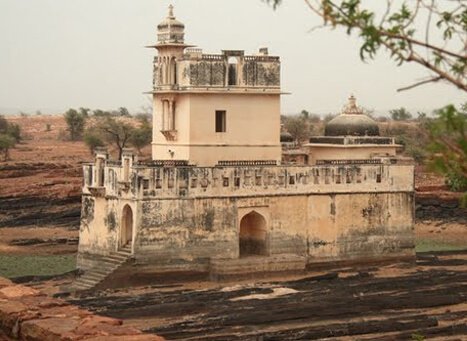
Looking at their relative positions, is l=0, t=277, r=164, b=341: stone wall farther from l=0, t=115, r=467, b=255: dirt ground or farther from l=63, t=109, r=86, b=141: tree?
l=63, t=109, r=86, b=141: tree

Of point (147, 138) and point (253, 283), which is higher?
point (147, 138)

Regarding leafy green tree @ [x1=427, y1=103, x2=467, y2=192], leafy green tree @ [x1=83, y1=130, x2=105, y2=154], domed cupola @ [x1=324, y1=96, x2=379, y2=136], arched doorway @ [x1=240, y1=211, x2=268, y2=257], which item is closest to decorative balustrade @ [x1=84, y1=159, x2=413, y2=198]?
arched doorway @ [x1=240, y1=211, x2=268, y2=257]

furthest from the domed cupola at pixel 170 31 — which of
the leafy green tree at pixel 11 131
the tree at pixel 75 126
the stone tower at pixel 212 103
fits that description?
the tree at pixel 75 126

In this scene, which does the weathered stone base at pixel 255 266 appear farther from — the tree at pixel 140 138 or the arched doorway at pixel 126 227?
the tree at pixel 140 138

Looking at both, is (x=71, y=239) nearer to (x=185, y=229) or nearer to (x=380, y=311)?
(x=185, y=229)

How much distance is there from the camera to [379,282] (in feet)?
102

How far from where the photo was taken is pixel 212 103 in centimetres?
3450

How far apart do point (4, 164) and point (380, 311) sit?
3417 centimetres

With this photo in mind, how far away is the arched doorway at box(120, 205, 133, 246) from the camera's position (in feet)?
108

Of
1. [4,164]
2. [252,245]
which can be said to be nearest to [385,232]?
[252,245]

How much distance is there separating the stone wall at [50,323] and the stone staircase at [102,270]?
66.5 feet

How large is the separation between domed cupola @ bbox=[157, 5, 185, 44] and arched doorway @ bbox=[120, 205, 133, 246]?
537 centimetres

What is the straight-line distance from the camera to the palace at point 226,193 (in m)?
32.0

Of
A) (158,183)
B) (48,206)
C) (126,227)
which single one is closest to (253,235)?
(126,227)
